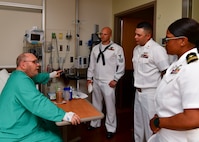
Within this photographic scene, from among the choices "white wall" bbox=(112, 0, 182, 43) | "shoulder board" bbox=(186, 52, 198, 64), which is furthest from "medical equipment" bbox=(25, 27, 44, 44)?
"shoulder board" bbox=(186, 52, 198, 64)

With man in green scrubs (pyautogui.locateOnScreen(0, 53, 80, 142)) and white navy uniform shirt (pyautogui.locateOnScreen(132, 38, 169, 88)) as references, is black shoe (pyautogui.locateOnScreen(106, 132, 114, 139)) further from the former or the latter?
man in green scrubs (pyautogui.locateOnScreen(0, 53, 80, 142))

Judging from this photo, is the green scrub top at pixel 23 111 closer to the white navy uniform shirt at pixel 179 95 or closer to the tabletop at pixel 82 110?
the tabletop at pixel 82 110

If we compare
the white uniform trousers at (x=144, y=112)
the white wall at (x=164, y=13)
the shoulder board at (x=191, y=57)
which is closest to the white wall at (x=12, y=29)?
the white wall at (x=164, y=13)

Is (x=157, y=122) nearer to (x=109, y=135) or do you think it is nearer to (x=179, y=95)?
(x=179, y=95)

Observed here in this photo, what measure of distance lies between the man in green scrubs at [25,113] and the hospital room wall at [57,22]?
1.67 metres

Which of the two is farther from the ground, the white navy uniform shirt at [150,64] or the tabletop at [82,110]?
the white navy uniform shirt at [150,64]

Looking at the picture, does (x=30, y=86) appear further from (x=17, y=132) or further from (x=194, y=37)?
(x=194, y=37)

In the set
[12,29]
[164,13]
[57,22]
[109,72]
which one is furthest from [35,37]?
[164,13]

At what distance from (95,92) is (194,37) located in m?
2.18

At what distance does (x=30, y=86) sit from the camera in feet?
5.03

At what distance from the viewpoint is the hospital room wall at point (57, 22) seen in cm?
307

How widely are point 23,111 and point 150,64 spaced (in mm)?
1425

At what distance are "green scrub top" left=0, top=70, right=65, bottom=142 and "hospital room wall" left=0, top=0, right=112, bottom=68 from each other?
170 centimetres

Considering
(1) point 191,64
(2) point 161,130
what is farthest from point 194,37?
(2) point 161,130
